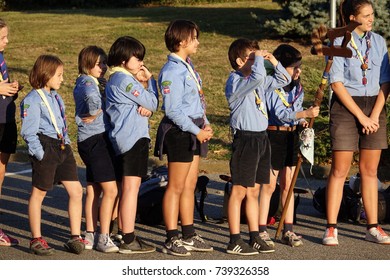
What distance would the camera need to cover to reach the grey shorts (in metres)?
8.72

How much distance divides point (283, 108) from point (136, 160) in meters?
1.36

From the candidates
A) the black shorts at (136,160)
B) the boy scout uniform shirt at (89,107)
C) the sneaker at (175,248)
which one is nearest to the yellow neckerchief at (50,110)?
the boy scout uniform shirt at (89,107)

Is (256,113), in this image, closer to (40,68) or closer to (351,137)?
(351,137)

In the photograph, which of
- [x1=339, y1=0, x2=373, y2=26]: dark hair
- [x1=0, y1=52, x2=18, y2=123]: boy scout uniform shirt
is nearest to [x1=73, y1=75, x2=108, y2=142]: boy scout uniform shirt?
[x1=0, y1=52, x2=18, y2=123]: boy scout uniform shirt

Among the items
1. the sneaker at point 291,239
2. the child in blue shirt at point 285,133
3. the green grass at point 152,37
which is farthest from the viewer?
the green grass at point 152,37

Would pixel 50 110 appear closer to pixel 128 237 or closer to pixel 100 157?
pixel 100 157

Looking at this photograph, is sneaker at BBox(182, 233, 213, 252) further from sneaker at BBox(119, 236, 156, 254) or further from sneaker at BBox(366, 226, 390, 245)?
sneaker at BBox(366, 226, 390, 245)

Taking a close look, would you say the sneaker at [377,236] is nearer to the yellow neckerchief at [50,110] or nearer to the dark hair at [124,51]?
the dark hair at [124,51]

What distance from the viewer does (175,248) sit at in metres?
8.36

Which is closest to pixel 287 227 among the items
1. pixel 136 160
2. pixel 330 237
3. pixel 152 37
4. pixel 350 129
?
pixel 330 237

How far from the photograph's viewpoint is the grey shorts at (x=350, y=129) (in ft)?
28.6

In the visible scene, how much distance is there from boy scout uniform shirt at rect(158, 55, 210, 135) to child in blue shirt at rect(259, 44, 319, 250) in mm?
835

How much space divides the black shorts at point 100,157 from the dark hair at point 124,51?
647 mm

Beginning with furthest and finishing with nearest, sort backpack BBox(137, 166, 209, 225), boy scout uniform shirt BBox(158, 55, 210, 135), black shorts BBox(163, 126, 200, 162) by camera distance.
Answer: backpack BBox(137, 166, 209, 225) < black shorts BBox(163, 126, 200, 162) < boy scout uniform shirt BBox(158, 55, 210, 135)
